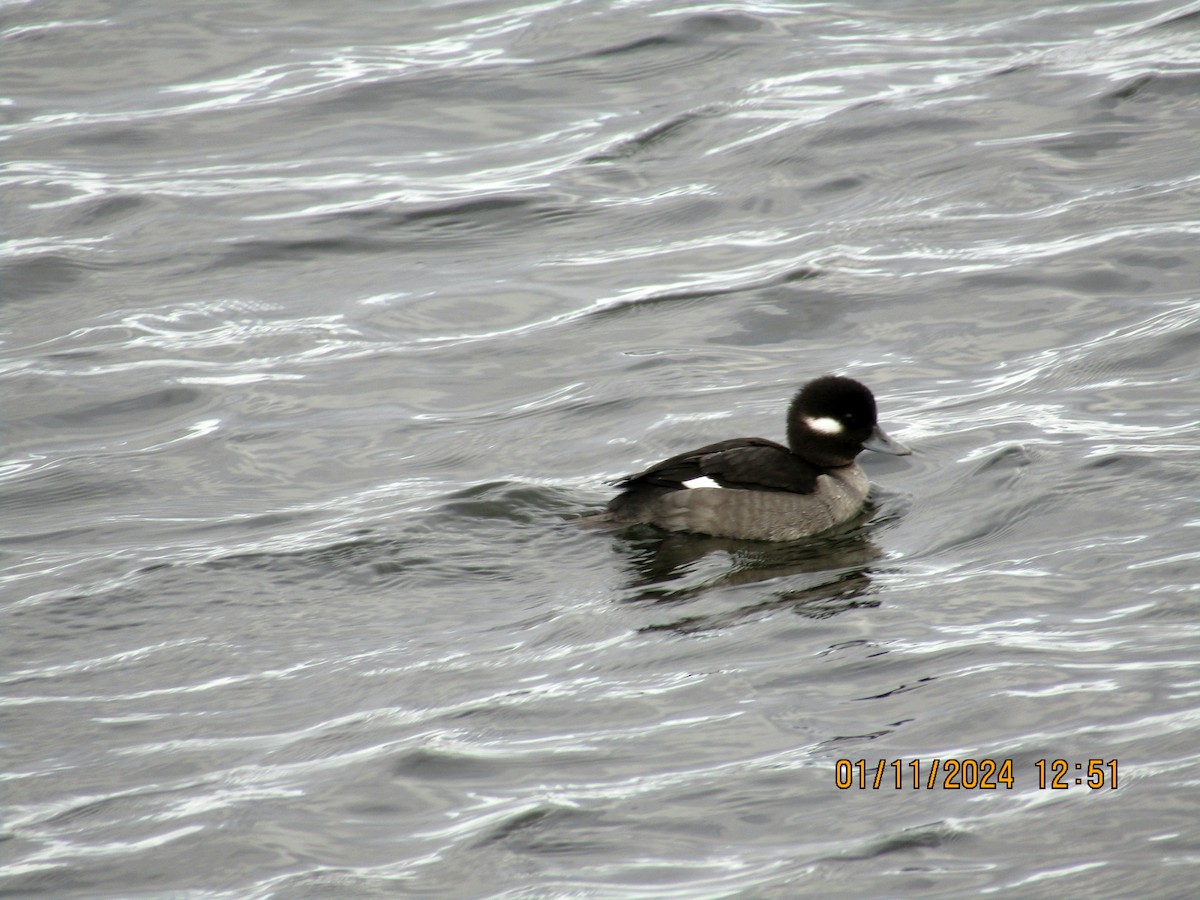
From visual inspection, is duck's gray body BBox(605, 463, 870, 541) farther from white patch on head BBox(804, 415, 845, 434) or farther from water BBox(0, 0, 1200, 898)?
white patch on head BBox(804, 415, 845, 434)

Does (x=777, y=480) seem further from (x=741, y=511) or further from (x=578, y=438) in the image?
(x=578, y=438)

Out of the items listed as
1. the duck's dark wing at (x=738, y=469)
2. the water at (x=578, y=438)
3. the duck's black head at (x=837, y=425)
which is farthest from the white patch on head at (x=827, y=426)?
the water at (x=578, y=438)

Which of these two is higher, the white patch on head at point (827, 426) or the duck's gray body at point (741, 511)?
the white patch on head at point (827, 426)

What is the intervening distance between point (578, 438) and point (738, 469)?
1495 millimetres

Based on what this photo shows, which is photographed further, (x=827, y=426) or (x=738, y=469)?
(x=827, y=426)

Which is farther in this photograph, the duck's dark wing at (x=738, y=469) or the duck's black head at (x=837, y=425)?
the duck's black head at (x=837, y=425)

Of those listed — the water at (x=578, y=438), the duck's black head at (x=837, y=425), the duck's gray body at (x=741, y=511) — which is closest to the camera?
the water at (x=578, y=438)

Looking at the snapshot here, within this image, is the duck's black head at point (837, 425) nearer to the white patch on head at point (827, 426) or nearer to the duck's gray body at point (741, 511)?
the white patch on head at point (827, 426)

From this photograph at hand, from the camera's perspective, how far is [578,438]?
10.2 meters

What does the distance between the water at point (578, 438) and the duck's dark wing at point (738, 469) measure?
1.09ft

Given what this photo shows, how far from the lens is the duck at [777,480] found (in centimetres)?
888

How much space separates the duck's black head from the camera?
9328 millimetres

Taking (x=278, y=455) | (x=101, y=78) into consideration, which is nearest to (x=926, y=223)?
(x=278, y=455)

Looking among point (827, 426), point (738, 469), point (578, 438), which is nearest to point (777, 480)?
point (738, 469)
